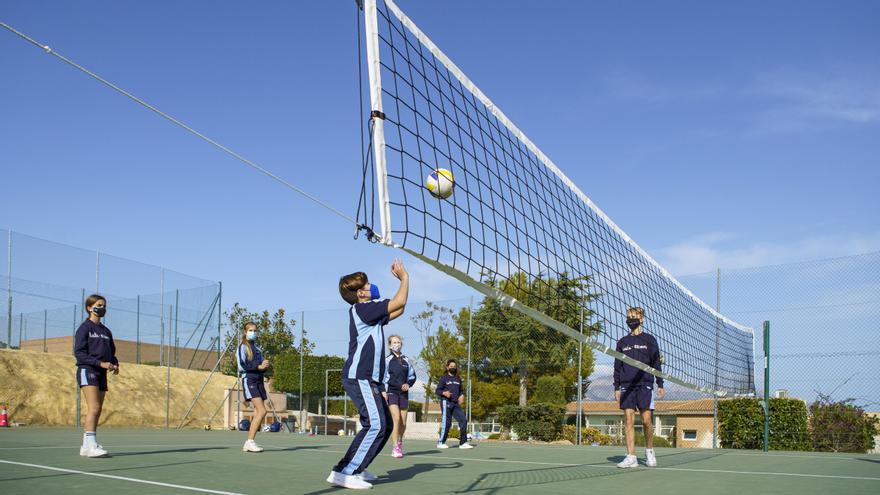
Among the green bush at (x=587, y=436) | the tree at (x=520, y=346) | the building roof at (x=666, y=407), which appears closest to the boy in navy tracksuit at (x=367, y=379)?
the building roof at (x=666, y=407)

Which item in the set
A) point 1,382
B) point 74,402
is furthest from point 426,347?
point 1,382

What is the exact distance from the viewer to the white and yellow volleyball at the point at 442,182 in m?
6.74

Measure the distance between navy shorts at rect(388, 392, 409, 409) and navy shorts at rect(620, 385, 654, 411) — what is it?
127 inches

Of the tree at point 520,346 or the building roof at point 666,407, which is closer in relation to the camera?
the building roof at point 666,407

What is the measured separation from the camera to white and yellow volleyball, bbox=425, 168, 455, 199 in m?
6.74

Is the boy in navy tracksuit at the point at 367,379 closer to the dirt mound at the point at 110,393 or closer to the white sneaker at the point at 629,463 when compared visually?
the white sneaker at the point at 629,463

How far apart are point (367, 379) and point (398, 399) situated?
482cm

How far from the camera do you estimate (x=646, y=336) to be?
8477 mm

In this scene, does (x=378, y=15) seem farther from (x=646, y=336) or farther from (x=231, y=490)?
(x=646, y=336)

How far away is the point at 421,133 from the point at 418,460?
4328 mm

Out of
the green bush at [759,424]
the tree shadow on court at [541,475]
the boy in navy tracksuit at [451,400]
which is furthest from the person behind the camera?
the green bush at [759,424]

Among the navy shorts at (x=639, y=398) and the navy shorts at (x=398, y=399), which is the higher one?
the navy shorts at (x=639, y=398)

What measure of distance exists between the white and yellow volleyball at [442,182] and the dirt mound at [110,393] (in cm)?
1670

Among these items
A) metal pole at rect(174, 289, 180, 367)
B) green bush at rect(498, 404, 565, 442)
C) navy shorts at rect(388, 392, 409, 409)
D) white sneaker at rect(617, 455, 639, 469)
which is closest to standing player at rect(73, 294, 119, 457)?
navy shorts at rect(388, 392, 409, 409)
